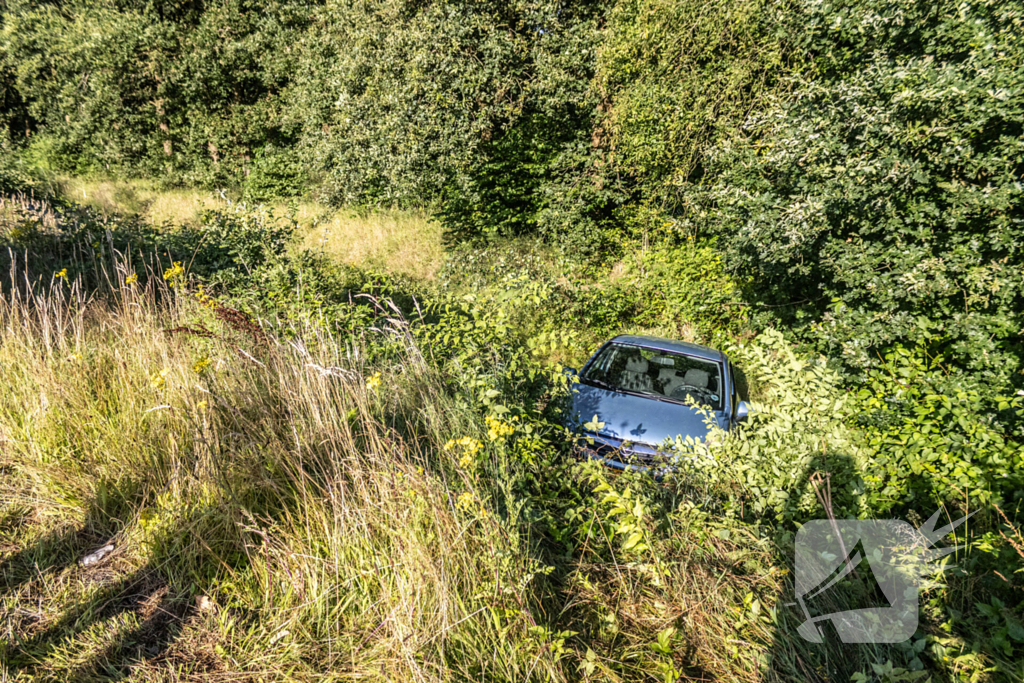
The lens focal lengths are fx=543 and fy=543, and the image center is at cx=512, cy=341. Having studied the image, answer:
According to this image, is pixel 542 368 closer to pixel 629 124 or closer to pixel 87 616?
pixel 87 616

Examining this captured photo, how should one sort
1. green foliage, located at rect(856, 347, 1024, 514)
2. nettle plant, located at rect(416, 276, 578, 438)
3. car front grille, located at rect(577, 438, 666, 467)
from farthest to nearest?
green foliage, located at rect(856, 347, 1024, 514), car front grille, located at rect(577, 438, 666, 467), nettle plant, located at rect(416, 276, 578, 438)

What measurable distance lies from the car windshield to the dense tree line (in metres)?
2.26

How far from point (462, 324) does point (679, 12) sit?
26.9 feet

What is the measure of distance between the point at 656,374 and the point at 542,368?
158 cm

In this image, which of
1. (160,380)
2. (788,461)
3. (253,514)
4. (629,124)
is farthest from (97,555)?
(629,124)

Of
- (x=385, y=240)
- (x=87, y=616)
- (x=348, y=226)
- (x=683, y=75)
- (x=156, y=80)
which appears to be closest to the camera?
(x=87, y=616)

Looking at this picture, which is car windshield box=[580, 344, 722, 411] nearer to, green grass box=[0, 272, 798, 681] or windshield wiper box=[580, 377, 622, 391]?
windshield wiper box=[580, 377, 622, 391]

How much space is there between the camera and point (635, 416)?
476 centimetres

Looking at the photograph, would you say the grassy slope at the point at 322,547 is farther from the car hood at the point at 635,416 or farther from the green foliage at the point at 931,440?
the green foliage at the point at 931,440

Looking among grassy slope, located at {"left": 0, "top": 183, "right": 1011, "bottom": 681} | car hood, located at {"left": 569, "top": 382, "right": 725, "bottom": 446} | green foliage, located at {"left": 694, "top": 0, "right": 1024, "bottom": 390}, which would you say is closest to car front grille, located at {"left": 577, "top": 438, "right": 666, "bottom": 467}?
car hood, located at {"left": 569, "top": 382, "right": 725, "bottom": 446}

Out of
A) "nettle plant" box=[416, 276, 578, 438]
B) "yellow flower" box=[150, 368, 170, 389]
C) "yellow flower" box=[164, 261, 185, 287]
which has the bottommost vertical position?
"nettle plant" box=[416, 276, 578, 438]

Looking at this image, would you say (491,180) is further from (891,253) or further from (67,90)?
(67,90)

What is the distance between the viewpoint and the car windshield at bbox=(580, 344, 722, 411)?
527cm

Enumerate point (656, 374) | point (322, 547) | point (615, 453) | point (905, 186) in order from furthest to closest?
point (905, 186) < point (656, 374) < point (615, 453) < point (322, 547)
